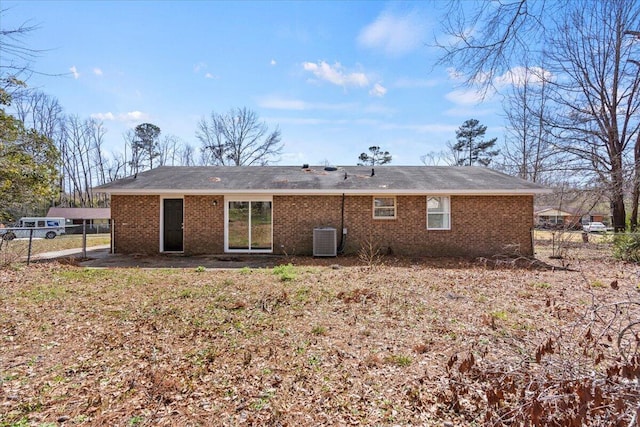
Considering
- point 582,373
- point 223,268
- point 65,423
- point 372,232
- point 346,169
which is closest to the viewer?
point 582,373

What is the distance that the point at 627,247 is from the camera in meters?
10.5

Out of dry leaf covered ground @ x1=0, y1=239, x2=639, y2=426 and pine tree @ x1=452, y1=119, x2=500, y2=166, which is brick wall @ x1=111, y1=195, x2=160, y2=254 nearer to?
dry leaf covered ground @ x1=0, y1=239, x2=639, y2=426

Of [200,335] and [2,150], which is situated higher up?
[2,150]

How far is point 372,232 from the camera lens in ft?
37.7

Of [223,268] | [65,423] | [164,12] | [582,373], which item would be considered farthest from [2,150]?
[582,373]

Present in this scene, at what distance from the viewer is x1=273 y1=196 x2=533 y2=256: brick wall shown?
11.4 metres

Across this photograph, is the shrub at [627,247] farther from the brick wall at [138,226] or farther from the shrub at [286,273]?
the brick wall at [138,226]

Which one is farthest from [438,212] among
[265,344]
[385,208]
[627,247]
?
[265,344]

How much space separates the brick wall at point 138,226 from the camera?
11516 millimetres

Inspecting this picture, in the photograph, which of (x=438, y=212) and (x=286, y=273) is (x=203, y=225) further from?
(x=438, y=212)

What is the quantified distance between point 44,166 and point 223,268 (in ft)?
21.5

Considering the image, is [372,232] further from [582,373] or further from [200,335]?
[582,373]

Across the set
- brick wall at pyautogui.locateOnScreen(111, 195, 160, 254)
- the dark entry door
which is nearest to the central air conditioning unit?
the dark entry door

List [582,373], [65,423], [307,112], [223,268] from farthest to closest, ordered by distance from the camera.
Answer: [307,112] < [223,268] < [65,423] < [582,373]
